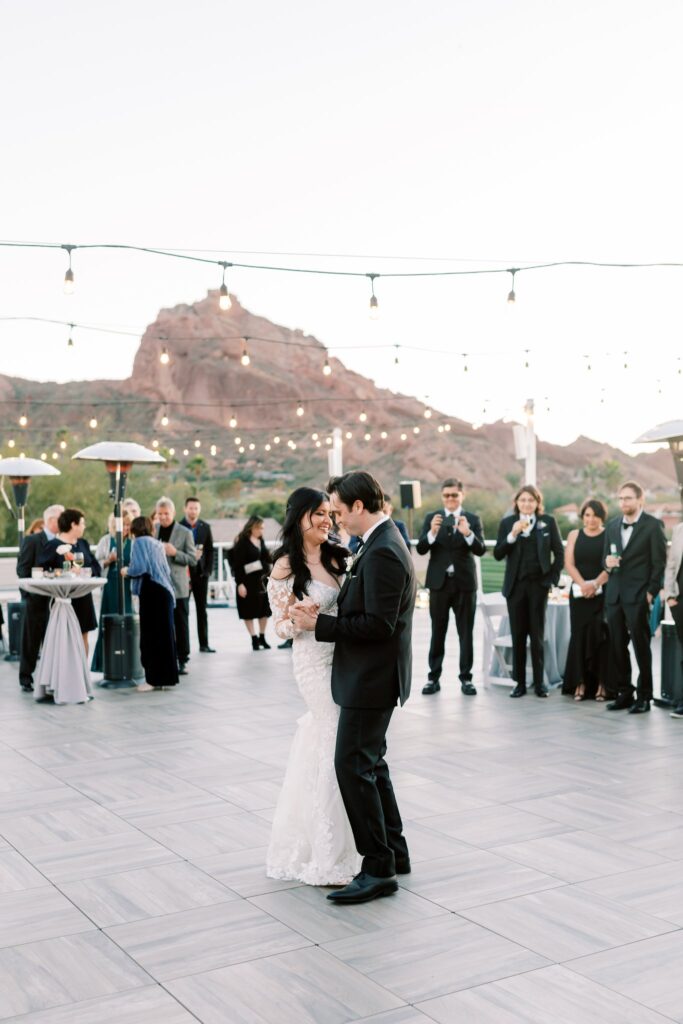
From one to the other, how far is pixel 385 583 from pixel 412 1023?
4.39ft

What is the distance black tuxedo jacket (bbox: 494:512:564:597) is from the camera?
24.6ft

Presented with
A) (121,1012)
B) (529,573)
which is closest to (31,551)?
(529,573)

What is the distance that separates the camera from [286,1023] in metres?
2.72

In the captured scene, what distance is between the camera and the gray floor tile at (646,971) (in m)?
2.86

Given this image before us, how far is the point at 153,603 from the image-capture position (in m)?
7.94

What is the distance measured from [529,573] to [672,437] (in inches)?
56.7

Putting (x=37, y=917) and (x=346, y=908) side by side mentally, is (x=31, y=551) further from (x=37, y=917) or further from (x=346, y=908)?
(x=346, y=908)

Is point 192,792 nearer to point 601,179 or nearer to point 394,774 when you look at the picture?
point 394,774

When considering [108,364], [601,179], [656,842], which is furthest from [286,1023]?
[108,364]

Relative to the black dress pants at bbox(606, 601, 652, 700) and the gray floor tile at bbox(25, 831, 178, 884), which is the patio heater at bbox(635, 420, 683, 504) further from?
the gray floor tile at bbox(25, 831, 178, 884)

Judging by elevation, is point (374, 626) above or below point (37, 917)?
above

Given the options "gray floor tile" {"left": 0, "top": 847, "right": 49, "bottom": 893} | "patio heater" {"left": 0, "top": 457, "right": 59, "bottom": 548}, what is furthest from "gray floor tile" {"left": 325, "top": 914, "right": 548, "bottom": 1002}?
"patio heater" {"left": 0, "top": 457, "right": 59, "bottom": 548}

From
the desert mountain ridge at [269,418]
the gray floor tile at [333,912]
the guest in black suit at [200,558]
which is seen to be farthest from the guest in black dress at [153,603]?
the desert mountain ridge at [269,418]

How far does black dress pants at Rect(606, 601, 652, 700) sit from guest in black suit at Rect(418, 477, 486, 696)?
1068 millimetres
